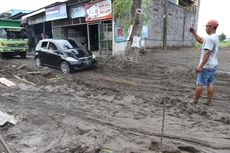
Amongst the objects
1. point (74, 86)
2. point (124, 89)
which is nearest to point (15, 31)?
point (74, 86)

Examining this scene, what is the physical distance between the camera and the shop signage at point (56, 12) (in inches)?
794

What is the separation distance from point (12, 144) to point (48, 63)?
8.92m

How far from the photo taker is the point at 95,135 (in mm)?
4648

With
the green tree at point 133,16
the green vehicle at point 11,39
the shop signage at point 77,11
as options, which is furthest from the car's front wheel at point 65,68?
the green vehicle at point 11,39

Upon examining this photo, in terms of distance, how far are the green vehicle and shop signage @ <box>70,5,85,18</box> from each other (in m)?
4.53

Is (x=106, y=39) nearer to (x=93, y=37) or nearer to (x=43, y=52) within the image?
(x=93, y=37)

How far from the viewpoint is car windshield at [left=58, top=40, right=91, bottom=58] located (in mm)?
11948

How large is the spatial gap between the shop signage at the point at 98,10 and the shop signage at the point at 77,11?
29.2 inches

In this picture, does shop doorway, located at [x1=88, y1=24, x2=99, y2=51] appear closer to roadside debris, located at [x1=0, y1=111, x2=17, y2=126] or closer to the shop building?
the shop building

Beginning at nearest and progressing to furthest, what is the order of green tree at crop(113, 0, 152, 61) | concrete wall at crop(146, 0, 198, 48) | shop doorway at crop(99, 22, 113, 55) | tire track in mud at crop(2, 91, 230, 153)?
tire track in mud at crop(2, 91, 230, 153) → green tree at crop(113, 0, 152, 61) → shop doorway at crop(99, 22, 113, 55) → concrete wall at crop(146, 0, 198, 48)

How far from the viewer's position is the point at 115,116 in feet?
18.6

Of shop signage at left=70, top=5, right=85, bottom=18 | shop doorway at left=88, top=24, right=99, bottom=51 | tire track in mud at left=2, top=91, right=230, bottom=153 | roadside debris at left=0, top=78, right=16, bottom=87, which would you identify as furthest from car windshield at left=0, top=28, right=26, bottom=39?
tire track in mud at left=2, top=91, right=230, bottom=153

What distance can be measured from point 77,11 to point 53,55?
307 inches

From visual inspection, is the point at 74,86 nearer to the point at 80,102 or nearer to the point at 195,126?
the point at 80,102
